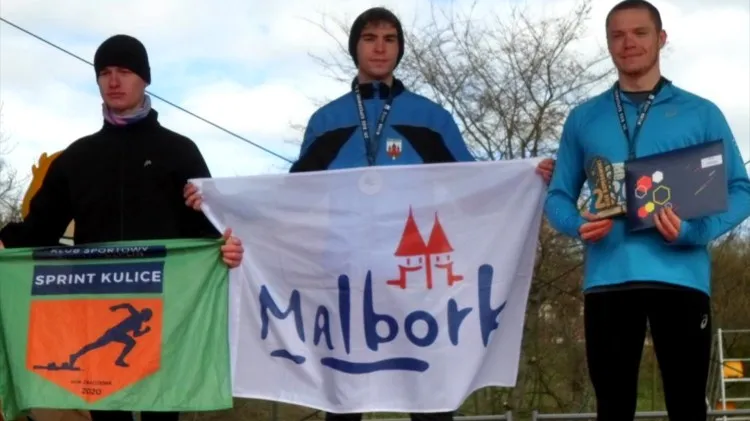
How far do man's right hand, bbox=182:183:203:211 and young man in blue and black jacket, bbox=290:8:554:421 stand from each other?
→ 55cm

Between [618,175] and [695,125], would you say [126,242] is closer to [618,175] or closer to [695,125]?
[618,175]

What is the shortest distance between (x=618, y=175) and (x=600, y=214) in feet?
0.51

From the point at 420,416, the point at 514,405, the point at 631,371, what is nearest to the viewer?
the point at 631,371

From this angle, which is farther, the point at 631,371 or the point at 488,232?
the point at 488,232

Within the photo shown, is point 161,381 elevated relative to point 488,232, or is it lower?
lower

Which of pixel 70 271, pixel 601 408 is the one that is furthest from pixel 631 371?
pixel 70 271

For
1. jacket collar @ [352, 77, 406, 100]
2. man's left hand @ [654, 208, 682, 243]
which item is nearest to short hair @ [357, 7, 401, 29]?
jacket collar @ [352, 77, 406, 100]

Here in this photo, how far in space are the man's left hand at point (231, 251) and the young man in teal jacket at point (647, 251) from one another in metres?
1.40

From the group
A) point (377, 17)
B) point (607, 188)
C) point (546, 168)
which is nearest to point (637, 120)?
point (607, 188)

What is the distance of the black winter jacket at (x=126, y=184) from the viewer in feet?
14.3

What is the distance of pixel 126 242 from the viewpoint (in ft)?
14.5

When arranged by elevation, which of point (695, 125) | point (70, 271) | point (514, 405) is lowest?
point (514, 405)

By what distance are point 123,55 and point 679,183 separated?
2.29m

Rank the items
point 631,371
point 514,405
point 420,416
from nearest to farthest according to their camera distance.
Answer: point 631,371
point 420,416
point 514,405
